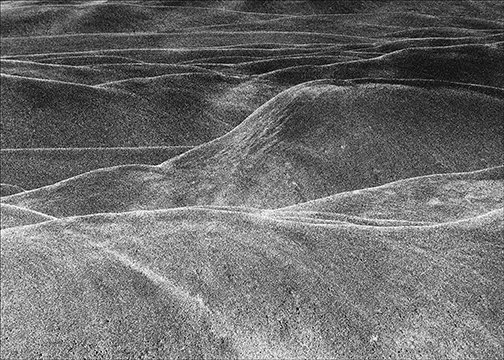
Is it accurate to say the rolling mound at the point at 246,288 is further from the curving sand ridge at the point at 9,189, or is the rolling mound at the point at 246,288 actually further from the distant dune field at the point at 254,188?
the curving sand ridge at the point at 9,189

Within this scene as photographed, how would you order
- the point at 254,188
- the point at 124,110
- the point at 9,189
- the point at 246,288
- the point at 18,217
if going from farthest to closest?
the point at 124,110
the point at 9,189
the point at 254,188
the point at 18,217
the point at 246,288

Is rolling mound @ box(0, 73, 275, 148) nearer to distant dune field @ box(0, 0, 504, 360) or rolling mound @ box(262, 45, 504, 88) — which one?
distant dune field @ box(0, 0, 504, 360)

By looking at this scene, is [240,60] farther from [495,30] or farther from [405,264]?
[405,264]

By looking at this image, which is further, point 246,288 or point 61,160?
point 61,160

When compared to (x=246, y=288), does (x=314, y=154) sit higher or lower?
lower

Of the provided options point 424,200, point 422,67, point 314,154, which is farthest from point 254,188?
point 422,67

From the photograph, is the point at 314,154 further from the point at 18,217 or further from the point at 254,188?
the point at 18,217

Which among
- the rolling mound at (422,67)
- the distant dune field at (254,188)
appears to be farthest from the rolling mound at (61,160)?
the rolling mound at (422,67)
